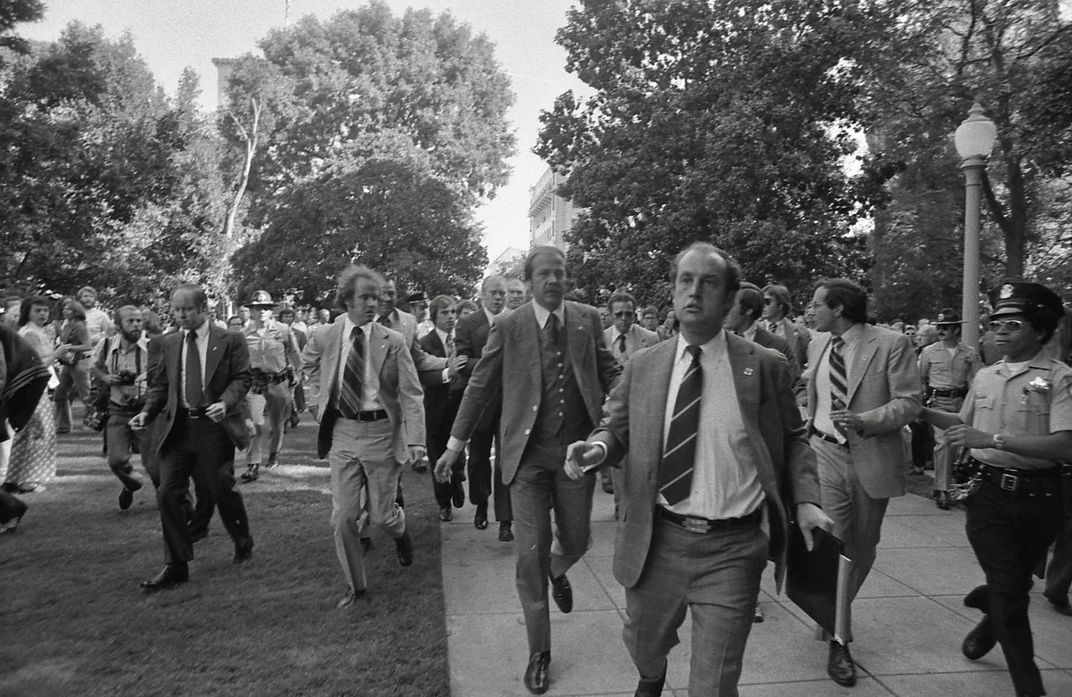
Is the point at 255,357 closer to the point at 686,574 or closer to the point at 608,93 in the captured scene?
the point at 686,574

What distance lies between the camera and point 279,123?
39406 mm

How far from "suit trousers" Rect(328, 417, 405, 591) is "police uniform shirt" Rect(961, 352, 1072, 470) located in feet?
11.6

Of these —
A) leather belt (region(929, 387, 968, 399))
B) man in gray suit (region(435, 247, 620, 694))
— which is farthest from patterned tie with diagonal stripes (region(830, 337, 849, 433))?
leather belt (region(929, 387, 968, 399))

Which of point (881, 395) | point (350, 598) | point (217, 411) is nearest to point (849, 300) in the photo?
point (881, 395)

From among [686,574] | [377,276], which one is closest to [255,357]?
[377,276]

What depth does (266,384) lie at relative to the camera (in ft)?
35.2

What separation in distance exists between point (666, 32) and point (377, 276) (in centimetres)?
1752

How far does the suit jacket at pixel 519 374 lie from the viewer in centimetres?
463

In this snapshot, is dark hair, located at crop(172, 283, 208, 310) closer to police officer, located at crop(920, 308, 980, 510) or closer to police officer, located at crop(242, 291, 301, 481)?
police officer, located at crop(242, 291, 301, 481)

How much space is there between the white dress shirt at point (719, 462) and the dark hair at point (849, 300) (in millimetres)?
1970

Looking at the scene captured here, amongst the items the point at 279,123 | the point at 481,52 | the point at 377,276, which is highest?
the point at 481,52

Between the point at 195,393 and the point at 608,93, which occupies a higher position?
the point at 608,93

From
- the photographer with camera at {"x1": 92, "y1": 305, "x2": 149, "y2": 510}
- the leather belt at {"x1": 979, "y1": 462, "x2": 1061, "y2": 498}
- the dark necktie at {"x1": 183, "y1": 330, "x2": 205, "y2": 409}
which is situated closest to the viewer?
the leather belt at {"x1": 979, "y1": 462, "x2": 1061, "y2": 498}

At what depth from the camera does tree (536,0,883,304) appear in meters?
17.7
